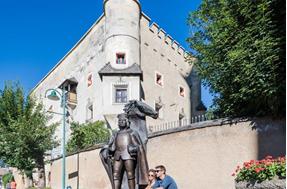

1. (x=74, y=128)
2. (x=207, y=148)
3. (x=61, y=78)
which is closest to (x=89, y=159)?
(x=74, y=128)

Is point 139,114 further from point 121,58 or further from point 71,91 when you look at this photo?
point 71,91

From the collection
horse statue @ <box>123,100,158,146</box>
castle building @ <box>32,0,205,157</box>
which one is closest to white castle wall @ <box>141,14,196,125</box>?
A: castle building @ <box>32,0,205,157</box>

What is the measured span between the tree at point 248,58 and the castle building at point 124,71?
611 inches

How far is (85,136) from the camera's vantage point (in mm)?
29422

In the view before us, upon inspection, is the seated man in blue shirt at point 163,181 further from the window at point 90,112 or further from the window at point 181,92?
the window at point 181,92

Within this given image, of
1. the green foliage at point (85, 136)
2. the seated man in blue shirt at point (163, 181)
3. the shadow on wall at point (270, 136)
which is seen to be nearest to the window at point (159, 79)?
the green foliage at point (85, 136)

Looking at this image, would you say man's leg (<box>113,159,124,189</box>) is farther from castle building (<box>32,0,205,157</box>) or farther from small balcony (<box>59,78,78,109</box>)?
small balcony (<box>59,78,78,109</box>)

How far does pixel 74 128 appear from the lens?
31.3m

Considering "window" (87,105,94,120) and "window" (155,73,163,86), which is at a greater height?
"window" (155,73,163,86)

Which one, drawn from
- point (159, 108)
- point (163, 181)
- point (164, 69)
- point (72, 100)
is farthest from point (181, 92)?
point (163, 181)

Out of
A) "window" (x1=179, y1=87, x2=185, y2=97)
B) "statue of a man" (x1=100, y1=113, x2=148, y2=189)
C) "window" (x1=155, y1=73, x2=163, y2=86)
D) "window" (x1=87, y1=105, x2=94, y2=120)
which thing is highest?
"window" (x1=155, y1=73, x2=163, y2=86)

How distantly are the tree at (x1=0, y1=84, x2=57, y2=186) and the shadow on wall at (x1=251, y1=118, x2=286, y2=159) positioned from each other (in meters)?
18.0

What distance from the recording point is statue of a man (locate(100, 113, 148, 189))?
875 cm

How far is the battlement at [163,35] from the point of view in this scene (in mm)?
38344
